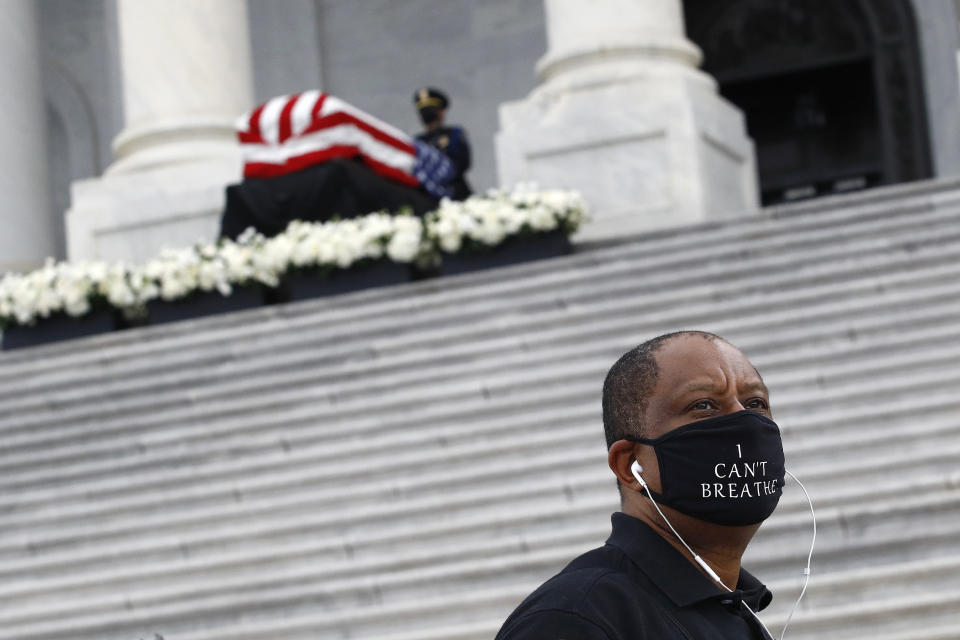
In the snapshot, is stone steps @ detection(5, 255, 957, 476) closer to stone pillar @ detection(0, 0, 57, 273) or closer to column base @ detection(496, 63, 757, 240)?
column base @ detection(496, 63, 757, 240)

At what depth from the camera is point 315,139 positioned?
13.5m

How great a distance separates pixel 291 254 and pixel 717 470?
10009mm

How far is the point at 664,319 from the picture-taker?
9.95 m

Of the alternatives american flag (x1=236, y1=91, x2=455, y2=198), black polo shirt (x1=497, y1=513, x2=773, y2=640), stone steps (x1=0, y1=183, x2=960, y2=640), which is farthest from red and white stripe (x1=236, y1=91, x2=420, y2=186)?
black polo shirt (x1=497, y1=513, x2=773, y2=640)

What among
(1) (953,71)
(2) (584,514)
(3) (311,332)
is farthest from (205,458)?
(1) (953,71)

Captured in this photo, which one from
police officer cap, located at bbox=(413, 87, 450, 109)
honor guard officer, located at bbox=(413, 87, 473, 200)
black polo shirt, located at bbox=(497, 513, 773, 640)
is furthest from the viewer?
police officer cap, located at bbox=(413, 87, 450, 109)

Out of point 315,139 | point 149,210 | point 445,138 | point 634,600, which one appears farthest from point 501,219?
point 634,600

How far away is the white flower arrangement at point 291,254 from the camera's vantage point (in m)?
11.9

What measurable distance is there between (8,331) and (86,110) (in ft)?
35.6

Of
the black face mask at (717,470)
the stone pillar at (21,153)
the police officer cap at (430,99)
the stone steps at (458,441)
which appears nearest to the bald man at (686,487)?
the black face mask at (717,470)

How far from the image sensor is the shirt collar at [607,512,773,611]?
241cm

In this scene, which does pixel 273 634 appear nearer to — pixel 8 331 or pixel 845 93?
pixel 8 331

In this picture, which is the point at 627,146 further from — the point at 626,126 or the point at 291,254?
the point at 291,254

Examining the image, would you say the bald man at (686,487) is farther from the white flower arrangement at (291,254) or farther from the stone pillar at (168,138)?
the stone pillar at (168,138)
